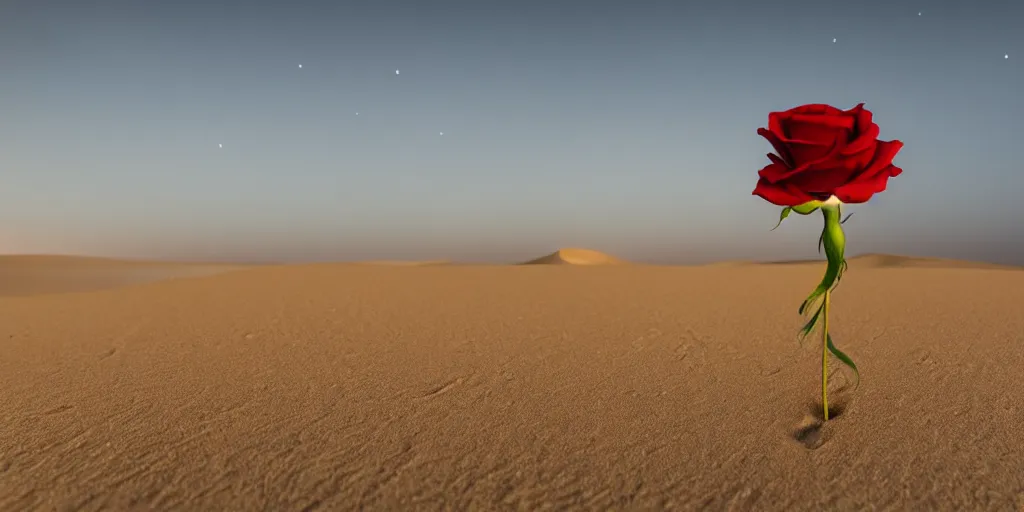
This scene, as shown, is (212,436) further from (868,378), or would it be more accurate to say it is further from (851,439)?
(868,378)

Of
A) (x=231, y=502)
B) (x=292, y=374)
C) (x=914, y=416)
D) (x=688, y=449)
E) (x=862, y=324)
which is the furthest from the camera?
(x=862, y=324)

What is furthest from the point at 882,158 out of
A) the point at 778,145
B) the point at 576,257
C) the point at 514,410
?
the point at 576,257

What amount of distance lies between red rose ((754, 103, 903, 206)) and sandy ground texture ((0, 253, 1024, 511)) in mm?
918

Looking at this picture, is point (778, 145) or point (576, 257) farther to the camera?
point (576, 257)

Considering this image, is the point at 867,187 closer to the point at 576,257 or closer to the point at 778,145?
the point at 778,145

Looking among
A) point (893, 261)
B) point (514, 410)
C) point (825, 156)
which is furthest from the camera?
point (893, 261)

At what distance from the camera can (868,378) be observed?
2.95 metres

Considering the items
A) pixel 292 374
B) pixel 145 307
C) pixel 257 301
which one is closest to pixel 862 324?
pixel 292 374

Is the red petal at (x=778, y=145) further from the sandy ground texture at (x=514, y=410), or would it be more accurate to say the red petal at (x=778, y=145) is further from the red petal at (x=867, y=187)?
the sandy ground texture at (x=514, y=410)

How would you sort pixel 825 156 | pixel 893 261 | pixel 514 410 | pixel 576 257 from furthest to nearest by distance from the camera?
pixel 576 257 < pixel 893 261 < pixel 514 410 < pixel 825 156

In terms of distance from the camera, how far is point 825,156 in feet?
5.33

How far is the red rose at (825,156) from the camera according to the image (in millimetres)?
1616

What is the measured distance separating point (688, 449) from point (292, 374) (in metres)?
2.21

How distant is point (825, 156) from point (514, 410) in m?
1.60
